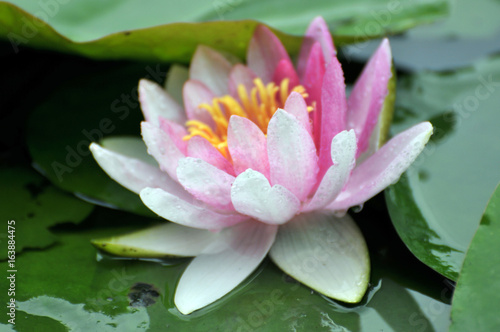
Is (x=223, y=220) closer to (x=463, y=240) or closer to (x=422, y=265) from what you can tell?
(x=422, y=265)

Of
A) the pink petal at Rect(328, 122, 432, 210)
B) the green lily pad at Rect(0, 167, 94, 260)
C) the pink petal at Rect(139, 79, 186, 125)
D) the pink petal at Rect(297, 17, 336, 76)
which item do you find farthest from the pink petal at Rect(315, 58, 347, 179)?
the green lily pad at Rect(0, 167, 94, 260)

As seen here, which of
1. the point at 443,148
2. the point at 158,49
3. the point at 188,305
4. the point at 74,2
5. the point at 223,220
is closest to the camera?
the point at 188,305

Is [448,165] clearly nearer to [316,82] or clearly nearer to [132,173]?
[316,82]

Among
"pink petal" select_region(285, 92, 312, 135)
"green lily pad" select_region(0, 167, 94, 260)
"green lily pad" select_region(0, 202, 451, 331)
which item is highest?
"pink petal" select_region(285, 92, 312, 135)

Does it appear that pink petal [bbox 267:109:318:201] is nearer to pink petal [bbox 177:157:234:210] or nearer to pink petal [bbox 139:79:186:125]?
pink petal [bbox 177:157:234:210]

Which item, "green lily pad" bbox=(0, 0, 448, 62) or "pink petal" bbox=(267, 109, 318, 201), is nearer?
"pink petal" bbox=(267, 109, 318, 201)

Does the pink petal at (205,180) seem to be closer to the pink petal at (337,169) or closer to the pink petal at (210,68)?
the pink petal at (337,169)

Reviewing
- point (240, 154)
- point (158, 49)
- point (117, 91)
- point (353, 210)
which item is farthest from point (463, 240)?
point (117, 91)
